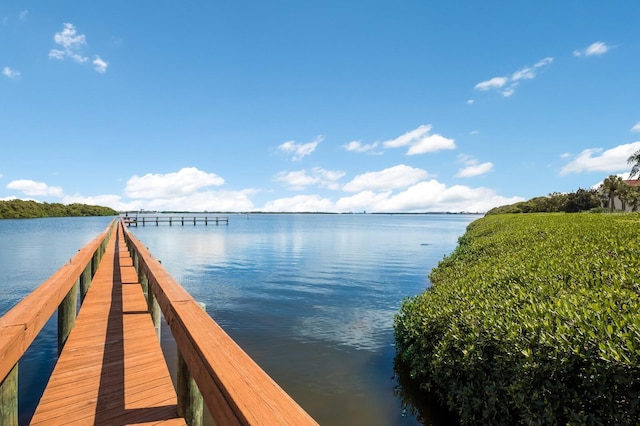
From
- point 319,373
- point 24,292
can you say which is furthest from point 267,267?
point 319,373

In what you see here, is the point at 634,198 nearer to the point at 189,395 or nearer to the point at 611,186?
the point at 611,186

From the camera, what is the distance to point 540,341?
334cm

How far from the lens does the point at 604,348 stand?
2.84 m

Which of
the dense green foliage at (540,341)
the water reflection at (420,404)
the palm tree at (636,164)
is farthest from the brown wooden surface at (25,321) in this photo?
the palm tree at (636,164)

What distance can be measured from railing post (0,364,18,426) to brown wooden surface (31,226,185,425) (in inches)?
17.9

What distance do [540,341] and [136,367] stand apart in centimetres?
448

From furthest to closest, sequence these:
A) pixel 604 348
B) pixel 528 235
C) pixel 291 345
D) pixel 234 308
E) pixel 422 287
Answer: pixel 422 287, pixel 234 308, pixel 528 235, pixel 291 345, pixel 604 348

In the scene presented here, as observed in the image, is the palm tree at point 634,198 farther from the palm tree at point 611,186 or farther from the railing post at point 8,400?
the railing post at point 8,400

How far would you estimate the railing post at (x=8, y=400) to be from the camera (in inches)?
94.6

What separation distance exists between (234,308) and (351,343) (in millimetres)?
4966

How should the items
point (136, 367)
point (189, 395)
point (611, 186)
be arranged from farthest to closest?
point (611, 186) < point (136, 367) < point (189, 395)

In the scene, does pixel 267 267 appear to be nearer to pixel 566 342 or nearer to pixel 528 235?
pixel 528 235

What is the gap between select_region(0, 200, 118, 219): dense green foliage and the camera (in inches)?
4023

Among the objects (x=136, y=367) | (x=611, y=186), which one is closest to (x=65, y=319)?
(x=136, y=367)
